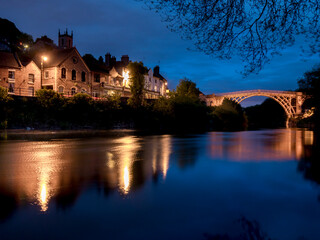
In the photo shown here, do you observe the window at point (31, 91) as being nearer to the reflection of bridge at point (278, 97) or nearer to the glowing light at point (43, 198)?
the glowing light at point (43, 198)

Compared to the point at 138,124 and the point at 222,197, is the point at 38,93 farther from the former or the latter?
the point at 222,197

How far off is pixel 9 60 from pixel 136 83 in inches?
927

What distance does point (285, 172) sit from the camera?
10547 mm

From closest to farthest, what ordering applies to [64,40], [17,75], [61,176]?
[61,176] → [17,75] → [64,40]

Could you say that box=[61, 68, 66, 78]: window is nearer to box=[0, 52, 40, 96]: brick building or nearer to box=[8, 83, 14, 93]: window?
box=[0, 52, 40, 96]: brick building

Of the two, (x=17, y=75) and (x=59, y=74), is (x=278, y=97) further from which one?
(x=17, y=75)

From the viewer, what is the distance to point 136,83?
47.9 metres

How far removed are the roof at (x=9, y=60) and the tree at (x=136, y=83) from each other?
68.5 feet

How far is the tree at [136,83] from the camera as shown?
47678 millimetres

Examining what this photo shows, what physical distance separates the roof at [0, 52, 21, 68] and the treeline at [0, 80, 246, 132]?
15948 mm

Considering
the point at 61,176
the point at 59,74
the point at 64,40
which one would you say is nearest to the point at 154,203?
the point at 61,176

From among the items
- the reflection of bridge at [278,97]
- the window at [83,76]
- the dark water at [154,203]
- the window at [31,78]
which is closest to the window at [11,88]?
the window at [31,78]

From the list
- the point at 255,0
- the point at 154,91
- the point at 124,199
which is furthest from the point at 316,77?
the point at 124,199

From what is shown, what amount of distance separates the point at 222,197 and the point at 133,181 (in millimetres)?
2816
